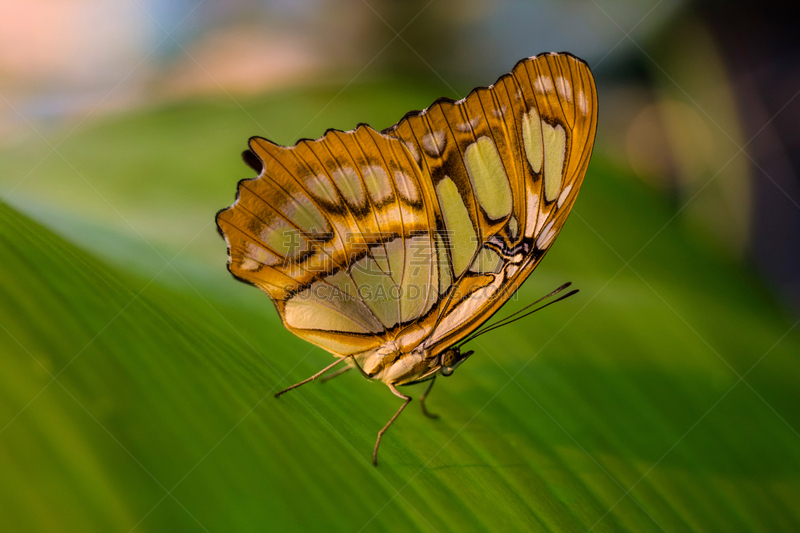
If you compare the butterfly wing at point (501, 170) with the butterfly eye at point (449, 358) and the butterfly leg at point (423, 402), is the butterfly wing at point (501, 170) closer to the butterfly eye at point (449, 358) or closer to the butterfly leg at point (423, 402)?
the butterfly eye at point (449, 358)

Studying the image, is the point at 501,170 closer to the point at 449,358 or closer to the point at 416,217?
the point at 416,217

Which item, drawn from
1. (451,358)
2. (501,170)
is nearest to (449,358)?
(451,358)

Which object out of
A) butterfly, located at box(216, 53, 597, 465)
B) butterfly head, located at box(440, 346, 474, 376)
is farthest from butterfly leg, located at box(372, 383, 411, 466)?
butterfly head, located at box(440, 346, 474, 376)

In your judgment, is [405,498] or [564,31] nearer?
[405,498]

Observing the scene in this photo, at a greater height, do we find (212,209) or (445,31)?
(445,31)

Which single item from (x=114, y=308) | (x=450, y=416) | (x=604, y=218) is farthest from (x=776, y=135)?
(x=114, y=308)

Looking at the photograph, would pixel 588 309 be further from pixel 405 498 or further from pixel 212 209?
pixel 212 209

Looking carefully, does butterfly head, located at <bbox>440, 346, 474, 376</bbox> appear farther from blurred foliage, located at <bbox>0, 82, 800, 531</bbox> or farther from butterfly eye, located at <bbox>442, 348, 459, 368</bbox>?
blurred foliage, located at <bbox>0, 82, 800, 531</bbox>

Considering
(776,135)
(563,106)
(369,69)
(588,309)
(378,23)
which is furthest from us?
(378,23)
